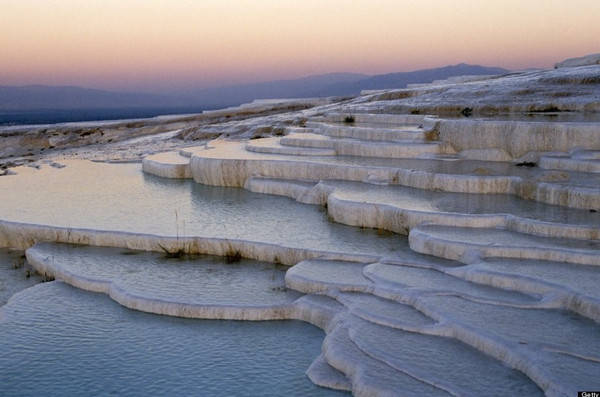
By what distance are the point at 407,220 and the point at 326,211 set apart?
1.79m

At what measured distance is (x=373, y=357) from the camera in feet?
16.3

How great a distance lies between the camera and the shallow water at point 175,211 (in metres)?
8.23

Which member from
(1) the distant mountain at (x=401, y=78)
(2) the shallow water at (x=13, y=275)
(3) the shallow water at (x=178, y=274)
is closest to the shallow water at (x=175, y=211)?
(3) the shallow water at (x=178, y=274)

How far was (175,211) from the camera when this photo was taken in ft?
32.5

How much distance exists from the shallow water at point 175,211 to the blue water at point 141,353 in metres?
1.92

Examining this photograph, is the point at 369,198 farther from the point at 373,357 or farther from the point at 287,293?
the point at 373,357

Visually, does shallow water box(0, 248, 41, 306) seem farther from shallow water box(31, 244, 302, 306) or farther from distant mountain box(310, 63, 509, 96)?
distant mountain box(310, 63, 509, 96)

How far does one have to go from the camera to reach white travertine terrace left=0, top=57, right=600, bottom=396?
4.79 meters

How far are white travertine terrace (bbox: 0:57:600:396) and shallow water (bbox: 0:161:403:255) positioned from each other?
308 millimetres

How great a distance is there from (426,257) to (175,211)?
4156 millimetres

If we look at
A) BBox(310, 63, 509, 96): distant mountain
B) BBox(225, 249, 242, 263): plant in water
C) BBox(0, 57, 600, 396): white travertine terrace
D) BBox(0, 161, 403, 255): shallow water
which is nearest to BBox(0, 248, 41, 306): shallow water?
BBox(0, 57, 600, 396): white travertine terrace

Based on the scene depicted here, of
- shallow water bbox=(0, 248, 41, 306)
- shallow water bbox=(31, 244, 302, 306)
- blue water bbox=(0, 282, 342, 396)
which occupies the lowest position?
blue water bbox=(0, 282, 342, 396)

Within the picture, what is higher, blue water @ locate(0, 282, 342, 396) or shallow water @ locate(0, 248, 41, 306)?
shallow water @ locate(0, 248, 41, 306)

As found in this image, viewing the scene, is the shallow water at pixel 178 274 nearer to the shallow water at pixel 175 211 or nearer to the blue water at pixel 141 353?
the blue water at pixel 141 353
